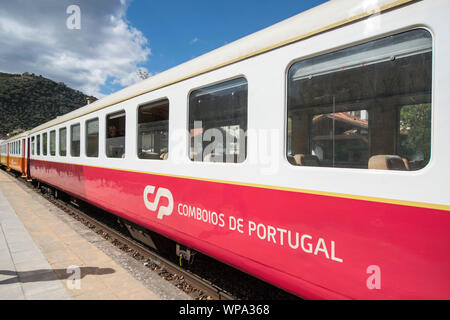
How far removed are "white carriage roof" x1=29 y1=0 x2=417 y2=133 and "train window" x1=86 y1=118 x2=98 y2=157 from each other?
2.41 m

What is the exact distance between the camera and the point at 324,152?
7.49 ft

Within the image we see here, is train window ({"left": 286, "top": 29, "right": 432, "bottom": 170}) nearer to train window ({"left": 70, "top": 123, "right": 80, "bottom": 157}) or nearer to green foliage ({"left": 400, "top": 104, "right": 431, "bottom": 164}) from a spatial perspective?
green foliage ({"left": 400, "top": 104, "right": 431, "bottom": 164})

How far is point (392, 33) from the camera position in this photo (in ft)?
5.96

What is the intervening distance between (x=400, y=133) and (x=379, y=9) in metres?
0.83

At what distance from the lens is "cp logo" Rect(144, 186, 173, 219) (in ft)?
11.7

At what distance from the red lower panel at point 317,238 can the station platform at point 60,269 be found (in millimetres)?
864

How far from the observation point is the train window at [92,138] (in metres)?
5.66

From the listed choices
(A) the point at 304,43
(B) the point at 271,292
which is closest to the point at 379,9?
(A) the point at 304,43

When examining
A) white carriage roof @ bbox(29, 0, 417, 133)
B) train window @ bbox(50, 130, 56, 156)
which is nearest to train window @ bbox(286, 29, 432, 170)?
white carriage roof @ bbox(29, 0, 417, 133)

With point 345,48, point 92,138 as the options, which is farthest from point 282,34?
point 92,138

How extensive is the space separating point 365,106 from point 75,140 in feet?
21.6

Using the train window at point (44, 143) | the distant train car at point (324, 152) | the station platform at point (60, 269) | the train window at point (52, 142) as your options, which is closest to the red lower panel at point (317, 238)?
the distant train car at point (324, 152)

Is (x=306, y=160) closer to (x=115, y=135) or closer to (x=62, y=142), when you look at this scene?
(x=115, y=135)
